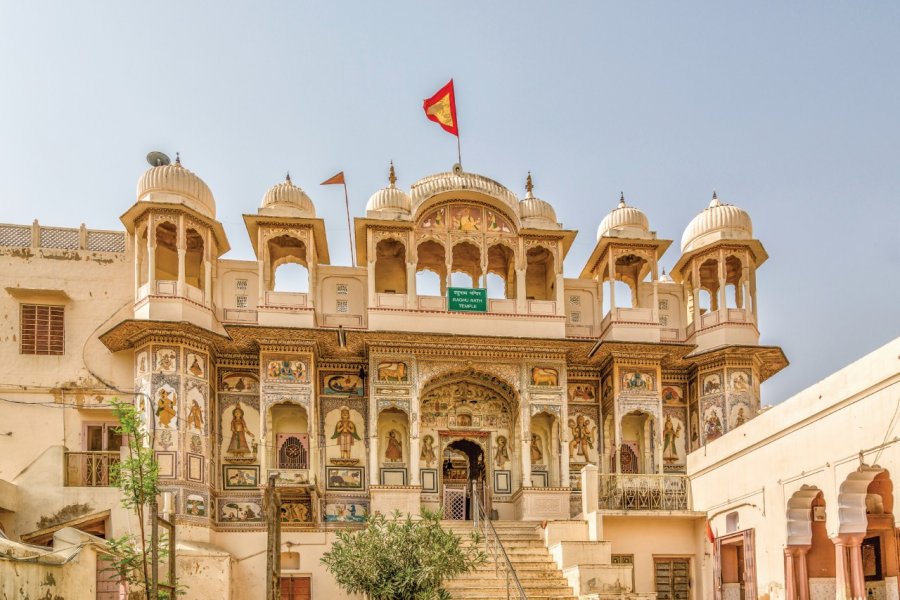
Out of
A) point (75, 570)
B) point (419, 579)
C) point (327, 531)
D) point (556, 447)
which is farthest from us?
point (556, 447)

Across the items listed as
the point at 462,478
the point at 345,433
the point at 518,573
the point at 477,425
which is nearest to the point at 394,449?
the point at 345,433

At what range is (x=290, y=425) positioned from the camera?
23906mm

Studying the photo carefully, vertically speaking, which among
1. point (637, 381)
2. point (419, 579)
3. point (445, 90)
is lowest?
point (419, 579)

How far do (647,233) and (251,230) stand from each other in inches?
397

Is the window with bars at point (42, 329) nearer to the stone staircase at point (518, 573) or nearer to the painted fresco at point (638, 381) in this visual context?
the stone staircase at point (518, 573)

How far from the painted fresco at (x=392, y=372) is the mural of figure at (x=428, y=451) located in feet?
6.25

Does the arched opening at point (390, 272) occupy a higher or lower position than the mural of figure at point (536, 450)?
higher

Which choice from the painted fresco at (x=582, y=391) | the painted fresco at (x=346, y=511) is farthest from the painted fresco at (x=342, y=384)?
the painted fresco at (x=582, y=391)

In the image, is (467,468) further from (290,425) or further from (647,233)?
(647,233)

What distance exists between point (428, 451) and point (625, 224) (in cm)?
777

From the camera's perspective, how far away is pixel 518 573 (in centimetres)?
2044

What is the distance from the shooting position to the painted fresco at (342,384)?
2422 cm

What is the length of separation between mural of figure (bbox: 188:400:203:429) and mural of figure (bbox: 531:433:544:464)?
8.08 m

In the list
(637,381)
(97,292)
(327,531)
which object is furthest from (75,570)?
(637,381)
